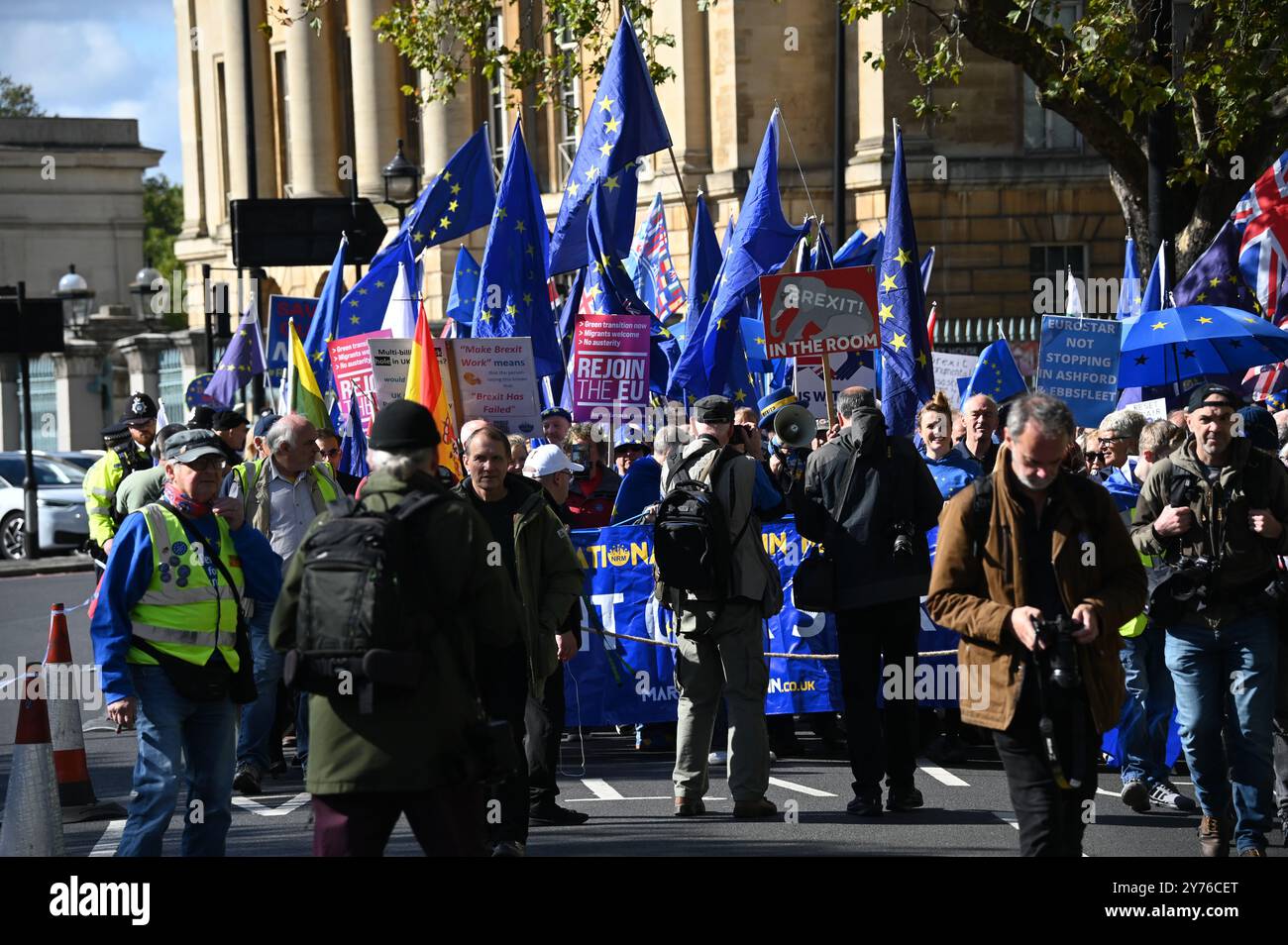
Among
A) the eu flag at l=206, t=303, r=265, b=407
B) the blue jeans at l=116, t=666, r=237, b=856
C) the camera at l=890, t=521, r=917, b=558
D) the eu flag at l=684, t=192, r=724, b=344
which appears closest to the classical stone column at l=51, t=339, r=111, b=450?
the eu flag at l=206, t=303, r=265, b=407

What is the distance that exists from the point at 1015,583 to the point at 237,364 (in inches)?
603

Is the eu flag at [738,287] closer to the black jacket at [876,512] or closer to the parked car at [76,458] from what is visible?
the black jacket at [876,512]

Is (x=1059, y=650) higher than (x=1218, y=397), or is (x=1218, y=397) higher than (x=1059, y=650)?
(x=1218, y=397)

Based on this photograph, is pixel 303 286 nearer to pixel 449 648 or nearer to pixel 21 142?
pixel 21 142

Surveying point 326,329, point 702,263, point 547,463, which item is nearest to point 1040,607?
point 547,463

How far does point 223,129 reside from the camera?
53094 mm

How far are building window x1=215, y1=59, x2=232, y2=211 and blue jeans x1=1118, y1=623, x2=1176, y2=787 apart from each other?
45396 mm

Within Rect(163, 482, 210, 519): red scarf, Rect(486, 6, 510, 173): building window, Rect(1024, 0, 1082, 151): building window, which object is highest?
Rect(486, 6, 510, 173): building window

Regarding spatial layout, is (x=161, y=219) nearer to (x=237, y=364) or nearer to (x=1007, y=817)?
(x=237, y=364)

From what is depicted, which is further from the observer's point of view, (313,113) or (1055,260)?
(313,113)

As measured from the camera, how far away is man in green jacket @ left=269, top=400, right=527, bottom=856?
5801 millimetres

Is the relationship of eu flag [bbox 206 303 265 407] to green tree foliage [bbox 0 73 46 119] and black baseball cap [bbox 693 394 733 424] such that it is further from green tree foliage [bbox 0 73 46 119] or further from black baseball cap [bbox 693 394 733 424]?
green tree foliage [bbox 0 73 46 119]

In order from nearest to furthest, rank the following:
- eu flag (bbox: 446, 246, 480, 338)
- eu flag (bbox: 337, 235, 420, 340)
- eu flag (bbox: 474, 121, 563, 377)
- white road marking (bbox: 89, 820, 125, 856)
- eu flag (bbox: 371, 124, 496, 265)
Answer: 1. white road marking (bbox: 89, 820, 125, 856)
2. eu flag (bbox: 474, 121, 563, 377)
3. eu flag (bbox: 337, 235, 420, 340)
4. eu flag (bbox: 371, 124, 496, 265)
5. eu flag (bbox: 446, 246, 480, 338)

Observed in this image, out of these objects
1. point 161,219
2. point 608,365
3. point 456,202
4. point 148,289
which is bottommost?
point 608,365
